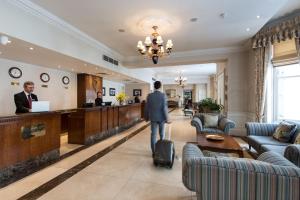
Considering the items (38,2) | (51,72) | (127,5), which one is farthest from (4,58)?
(127,5)

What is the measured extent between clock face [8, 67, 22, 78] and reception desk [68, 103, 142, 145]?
84.4 inches

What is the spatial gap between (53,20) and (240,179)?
4412mm

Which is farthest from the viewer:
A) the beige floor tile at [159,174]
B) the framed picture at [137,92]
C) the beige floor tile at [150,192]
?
the framed picture at [137,92]

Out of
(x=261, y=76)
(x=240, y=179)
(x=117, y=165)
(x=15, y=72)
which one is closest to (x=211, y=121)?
(x=261, y=76)

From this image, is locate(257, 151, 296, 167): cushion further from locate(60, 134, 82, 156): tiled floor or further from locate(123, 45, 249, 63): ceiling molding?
locate(123, 45, 249, 63): ceiling molding

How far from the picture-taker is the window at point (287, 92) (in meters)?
4.23

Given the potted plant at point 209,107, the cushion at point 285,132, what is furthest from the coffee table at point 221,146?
the potted plant at point 209,107

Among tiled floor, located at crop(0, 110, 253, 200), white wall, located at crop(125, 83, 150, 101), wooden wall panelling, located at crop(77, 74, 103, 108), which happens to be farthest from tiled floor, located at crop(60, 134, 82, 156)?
white wall, located at crop(125, 83, 150, 101)

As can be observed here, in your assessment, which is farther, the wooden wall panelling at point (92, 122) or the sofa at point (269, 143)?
the wooden wall panelling at point (92, 122)

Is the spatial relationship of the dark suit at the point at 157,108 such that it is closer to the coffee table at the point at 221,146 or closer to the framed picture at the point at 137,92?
the coffee table at the point at 221,146

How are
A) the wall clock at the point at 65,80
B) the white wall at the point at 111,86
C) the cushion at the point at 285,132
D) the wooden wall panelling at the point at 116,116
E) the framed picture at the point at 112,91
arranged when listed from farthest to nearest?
the framed picture at the point at 112,91, the white wall at the point at 111,86, the wall clock at the point at 65,80, the wooden wall panelling at the point at 116,116, the cushion at the point at 285,132

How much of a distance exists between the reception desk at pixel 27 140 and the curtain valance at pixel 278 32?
5.53 m

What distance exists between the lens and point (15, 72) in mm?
5172

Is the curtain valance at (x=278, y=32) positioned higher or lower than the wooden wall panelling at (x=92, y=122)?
higher
